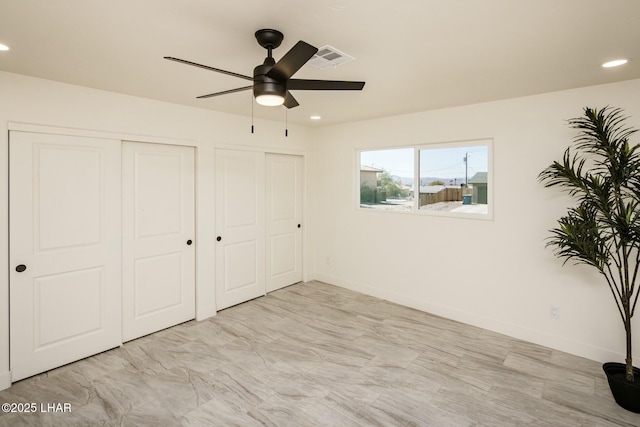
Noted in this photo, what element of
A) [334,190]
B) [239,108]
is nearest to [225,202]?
[239,108]

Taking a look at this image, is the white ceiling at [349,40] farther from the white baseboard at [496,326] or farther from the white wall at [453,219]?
the white baseboard at [496,326]

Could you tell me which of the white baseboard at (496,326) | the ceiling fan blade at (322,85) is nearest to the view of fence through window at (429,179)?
the white baseboard at (496,326)

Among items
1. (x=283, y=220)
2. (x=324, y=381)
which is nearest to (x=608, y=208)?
(x=324, y=381)

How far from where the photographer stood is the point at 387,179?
4.75 metres

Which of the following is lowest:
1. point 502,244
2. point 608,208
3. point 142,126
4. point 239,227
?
point 502,244

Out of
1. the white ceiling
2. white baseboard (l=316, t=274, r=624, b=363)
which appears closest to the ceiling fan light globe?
the white ceiling

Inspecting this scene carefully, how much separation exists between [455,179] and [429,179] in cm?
34

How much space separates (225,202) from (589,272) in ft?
13.2

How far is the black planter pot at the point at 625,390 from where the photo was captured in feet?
7.87

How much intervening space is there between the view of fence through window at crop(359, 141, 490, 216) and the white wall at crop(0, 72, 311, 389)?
1303 millimetres

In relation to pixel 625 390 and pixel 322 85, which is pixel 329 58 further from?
pixel 625 390

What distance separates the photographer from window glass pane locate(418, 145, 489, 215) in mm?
3832

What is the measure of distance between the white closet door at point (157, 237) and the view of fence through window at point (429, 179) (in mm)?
2511

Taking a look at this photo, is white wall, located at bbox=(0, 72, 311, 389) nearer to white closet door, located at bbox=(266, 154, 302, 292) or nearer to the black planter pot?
white closet door, located at bbox=(266, 154, 302, 292)
